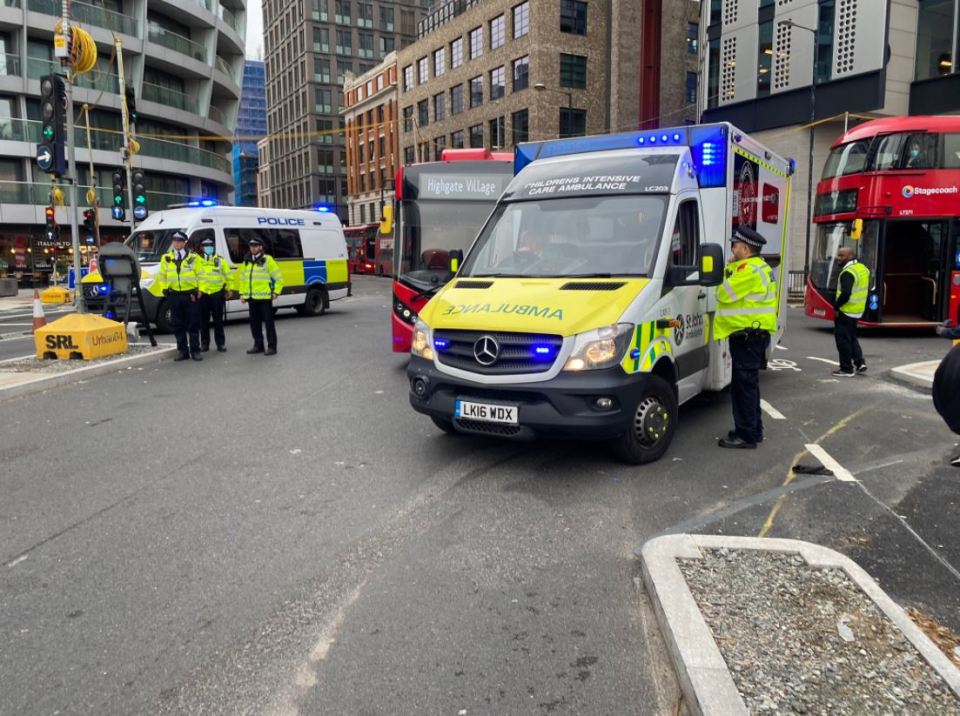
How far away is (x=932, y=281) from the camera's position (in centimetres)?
1548

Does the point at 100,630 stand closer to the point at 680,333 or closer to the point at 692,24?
the point at 680,333

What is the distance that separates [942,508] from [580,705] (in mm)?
3489

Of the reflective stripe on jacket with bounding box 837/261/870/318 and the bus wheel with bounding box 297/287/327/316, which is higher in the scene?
the reflective stripe on jacket with bounding box 837/261/870/318

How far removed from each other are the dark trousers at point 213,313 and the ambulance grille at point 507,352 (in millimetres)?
7732

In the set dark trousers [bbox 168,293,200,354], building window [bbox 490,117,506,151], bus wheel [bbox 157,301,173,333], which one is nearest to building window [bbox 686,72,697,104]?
building window [bbox 490,117,506,151]

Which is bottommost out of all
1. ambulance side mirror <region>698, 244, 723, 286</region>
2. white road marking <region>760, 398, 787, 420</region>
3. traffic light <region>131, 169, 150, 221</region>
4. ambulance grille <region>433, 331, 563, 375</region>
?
white road marking <region>760, 398, 787, 420</region>

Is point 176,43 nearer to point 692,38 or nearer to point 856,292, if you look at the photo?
point 692,38

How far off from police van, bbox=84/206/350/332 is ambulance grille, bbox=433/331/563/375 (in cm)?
1048

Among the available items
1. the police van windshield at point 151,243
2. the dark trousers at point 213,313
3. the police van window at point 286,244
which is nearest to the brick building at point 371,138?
the police van window at point 286,244

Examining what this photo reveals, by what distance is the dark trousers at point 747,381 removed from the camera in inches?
245

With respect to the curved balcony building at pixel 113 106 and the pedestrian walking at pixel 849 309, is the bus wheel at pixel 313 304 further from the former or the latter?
the curved balcony building at pixel 113 106

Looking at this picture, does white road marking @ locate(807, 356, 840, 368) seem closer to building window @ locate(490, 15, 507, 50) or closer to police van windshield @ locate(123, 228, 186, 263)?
police van windshield @ locate(123, 228, 186, 263)

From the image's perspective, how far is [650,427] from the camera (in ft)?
19.2

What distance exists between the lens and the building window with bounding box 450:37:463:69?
2206 inches
